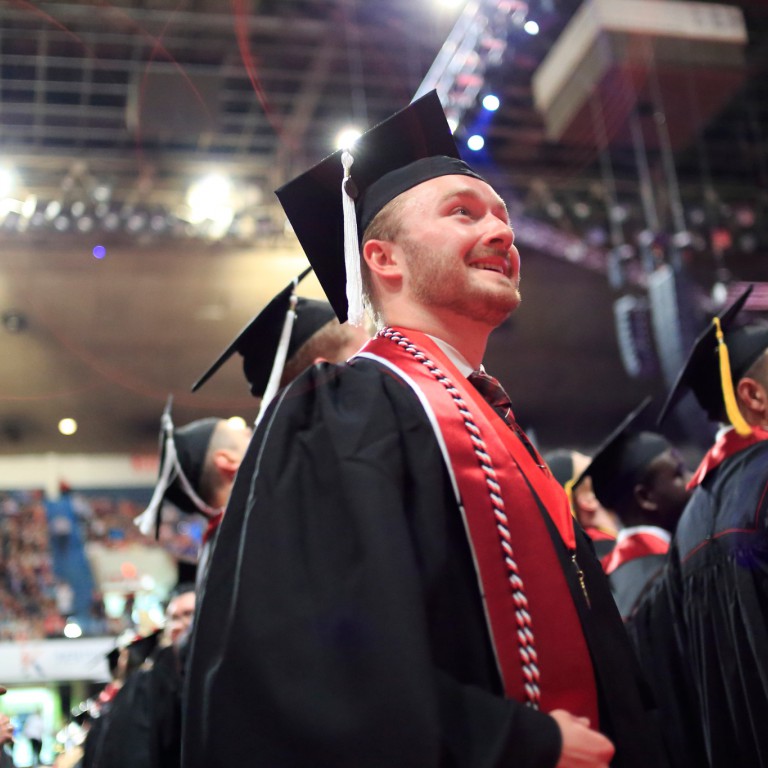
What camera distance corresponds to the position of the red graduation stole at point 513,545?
4.38 feet

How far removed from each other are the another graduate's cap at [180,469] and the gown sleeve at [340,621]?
1669mm

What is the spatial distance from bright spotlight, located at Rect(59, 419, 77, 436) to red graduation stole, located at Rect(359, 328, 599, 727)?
12375 mm

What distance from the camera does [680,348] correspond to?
27.1ft

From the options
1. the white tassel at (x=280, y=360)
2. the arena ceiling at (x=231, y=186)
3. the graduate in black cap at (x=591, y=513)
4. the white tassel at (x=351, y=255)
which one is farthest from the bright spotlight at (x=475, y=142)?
the white tassel at (x=351, y=255)

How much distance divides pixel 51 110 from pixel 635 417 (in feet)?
24.7

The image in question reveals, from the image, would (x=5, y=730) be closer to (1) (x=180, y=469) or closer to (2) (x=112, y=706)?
(2) (x=112, y=706)

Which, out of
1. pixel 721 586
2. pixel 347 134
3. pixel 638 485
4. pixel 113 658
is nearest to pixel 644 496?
pixel 638 485

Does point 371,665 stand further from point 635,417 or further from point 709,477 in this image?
point 635,417

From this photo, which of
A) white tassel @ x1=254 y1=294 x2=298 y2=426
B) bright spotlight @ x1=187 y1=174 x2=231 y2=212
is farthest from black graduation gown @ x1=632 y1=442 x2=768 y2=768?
bright spotlight @ x1=187 y1=174 x2=231 y2=212

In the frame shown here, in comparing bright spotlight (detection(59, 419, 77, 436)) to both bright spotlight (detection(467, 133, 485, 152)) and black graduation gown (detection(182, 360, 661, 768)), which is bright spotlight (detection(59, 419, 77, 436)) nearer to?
bright spotlight (detection(467, 133, 485, 152))

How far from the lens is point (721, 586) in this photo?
2.22 metres

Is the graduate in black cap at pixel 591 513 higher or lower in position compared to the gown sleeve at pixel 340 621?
lower

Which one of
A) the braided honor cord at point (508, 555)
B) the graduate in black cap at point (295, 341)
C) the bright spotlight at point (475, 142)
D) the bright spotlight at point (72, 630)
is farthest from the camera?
the bright spotlight at point (72, 630)

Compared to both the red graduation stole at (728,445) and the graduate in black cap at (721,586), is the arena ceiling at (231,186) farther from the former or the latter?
the red graduation stole at (728,445)
